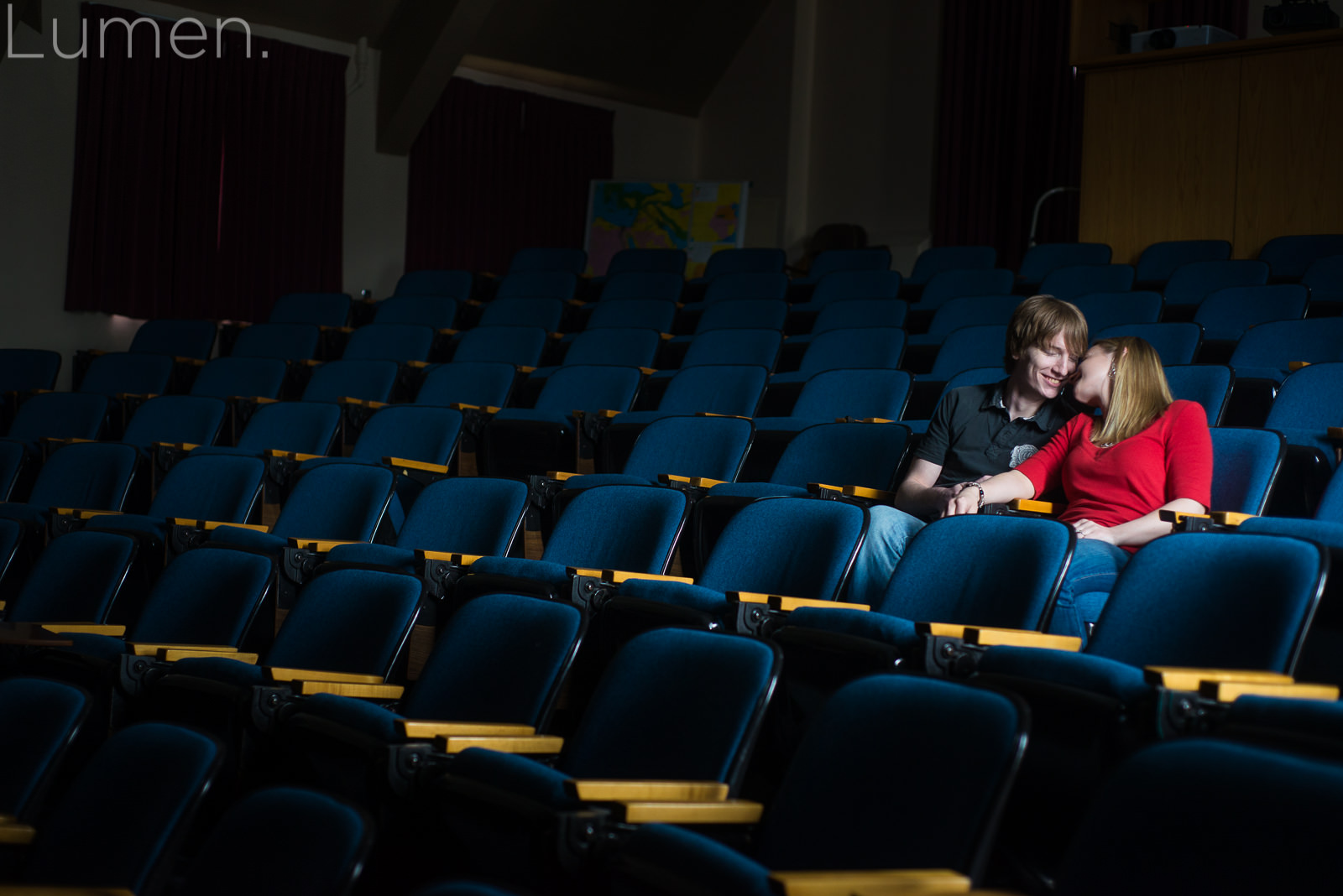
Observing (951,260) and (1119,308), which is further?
(951,260)

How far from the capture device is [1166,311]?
8.28 feet

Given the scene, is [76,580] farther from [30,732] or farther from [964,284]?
[964,284]

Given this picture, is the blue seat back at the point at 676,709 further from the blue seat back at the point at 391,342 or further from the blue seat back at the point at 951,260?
the blue seat back at the point at 951,260

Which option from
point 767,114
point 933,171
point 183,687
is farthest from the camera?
point 767,114

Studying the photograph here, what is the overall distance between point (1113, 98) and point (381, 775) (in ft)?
9.37

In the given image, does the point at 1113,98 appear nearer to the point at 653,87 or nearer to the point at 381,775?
the point at 653,87

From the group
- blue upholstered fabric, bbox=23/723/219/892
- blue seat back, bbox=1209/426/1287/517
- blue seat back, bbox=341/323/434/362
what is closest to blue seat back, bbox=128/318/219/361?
blue seat back, bbox=341/323/434/362

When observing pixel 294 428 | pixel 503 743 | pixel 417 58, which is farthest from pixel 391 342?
pixel 503 743

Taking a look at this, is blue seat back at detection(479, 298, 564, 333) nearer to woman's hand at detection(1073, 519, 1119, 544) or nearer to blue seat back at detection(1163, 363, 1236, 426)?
blue seat back at detection(1163, 363, 1236, 426)

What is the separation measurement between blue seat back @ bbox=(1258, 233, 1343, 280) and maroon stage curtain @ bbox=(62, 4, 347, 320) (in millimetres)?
3013

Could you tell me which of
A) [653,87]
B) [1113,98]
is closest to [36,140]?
[653,87]

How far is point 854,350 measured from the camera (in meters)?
2.45

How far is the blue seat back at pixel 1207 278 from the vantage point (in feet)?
8.13

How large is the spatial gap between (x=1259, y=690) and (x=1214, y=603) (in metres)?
0.18
